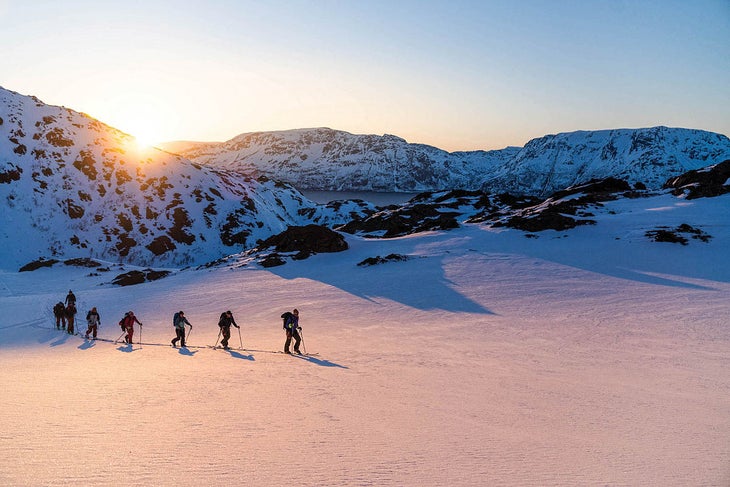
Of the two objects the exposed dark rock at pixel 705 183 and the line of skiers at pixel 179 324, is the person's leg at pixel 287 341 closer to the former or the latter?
the line of skiers at pixel 179 324

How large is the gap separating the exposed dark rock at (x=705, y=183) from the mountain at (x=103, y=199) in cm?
6827

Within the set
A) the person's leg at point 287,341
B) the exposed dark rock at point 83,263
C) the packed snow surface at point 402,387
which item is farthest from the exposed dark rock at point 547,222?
the exposed dark rock at point 83,263

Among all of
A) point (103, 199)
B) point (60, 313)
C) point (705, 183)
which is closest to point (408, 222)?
point (705, 183)

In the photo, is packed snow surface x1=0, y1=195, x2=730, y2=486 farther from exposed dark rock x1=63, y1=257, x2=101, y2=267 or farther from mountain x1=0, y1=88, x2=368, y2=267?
mountain x1=0, y1=88, x2=368, y2=267

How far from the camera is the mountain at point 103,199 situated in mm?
73188

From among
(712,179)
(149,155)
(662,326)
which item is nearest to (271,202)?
(149,155)

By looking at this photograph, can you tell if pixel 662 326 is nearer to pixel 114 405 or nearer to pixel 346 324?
pixel 346 324

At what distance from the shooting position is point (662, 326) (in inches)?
784

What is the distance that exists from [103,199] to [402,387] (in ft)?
288

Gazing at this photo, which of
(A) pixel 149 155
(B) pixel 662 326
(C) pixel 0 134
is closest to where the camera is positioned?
(B) pixel 662 326

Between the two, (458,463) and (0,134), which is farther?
(0,134)

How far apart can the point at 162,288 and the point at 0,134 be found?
238 feet

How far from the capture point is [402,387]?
39.2 feet

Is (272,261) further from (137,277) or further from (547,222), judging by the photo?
(547,222)
